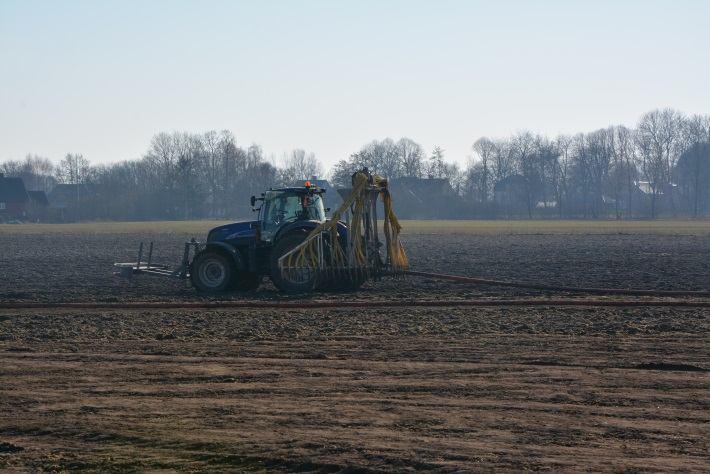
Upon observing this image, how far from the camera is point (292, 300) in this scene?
1933cm

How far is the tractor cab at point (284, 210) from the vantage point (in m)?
21.0

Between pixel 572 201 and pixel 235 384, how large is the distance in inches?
4778

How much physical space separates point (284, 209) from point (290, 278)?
151cm

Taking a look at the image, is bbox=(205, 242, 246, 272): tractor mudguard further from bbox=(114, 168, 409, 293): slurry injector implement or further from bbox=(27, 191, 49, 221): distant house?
bbox=(27, 191, 49, 221): distant house

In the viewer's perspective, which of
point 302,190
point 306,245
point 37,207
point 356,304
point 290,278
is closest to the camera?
point 356,304

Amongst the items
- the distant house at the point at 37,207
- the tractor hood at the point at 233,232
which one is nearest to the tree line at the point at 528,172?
the distant house at the point at 37,207

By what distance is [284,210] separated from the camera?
21109 mm

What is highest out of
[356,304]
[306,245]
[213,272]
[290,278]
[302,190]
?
[302,190]

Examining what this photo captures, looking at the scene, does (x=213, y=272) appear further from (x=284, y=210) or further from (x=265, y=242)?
(x=284, y=210)

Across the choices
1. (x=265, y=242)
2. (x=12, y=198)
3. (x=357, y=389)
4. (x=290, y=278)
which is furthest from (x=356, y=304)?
(x=12, y=198)

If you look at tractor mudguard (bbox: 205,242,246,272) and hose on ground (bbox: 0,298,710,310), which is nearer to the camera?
hose on ground (bbox: 0,298,710,310)

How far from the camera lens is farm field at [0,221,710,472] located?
7859 mm

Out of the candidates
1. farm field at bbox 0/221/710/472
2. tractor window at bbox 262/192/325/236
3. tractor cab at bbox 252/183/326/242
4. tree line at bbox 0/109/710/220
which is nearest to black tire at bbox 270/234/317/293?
tractor cab at bbox 252/183/326/242

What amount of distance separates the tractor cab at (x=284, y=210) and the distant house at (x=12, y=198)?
345 ft
